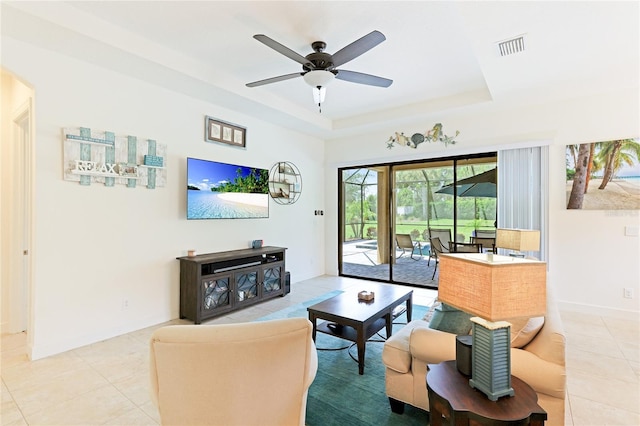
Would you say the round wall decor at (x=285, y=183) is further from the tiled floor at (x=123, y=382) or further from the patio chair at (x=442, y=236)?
the tiled floor at (x=123, y=382)

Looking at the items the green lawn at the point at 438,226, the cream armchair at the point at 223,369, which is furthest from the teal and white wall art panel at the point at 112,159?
the green lawn at the point at 438,226

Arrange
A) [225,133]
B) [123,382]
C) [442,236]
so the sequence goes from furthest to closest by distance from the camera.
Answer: [442,236] < [225,133] < [123,382]

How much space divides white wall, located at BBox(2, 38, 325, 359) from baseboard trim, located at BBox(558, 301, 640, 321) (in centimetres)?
459

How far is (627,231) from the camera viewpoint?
12.0 feet

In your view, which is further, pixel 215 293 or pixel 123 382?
pixel 215 293

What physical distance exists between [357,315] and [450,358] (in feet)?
3.17

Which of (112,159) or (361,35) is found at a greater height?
(361,35)

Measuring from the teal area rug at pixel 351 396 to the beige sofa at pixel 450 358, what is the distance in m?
0.11

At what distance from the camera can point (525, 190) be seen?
427 cm

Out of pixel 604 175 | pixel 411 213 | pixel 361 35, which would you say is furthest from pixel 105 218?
pixel 604 175

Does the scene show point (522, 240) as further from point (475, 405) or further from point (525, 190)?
point (475, 405)

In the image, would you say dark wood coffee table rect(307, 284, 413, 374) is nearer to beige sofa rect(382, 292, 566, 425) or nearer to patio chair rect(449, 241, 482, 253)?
beige sofa rect(382, 292, 566, 425)

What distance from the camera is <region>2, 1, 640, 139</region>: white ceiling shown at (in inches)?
96.7

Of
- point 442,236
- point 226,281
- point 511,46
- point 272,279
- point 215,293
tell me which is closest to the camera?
point 511,46
